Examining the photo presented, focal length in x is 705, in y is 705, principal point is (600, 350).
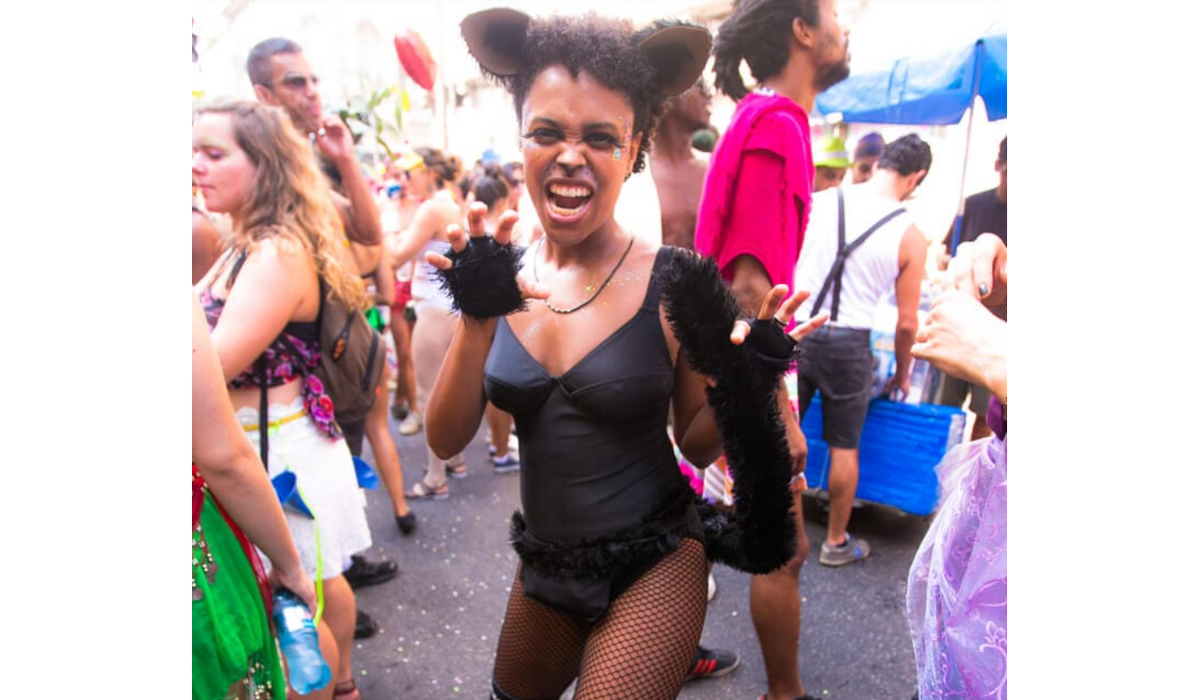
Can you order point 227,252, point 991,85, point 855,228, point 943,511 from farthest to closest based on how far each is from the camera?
point 991,85, point 855,228, point 227,252, point 943,511

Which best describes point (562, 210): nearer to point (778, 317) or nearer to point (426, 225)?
point (778, 317)

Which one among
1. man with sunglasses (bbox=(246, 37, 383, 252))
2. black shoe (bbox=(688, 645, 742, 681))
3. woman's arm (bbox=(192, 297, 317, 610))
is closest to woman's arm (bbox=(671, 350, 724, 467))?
woman's arm (bbox=(192, 297, 317, 610))

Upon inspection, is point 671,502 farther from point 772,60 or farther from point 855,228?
point 855,228

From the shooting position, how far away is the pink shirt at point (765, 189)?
2.18 metres

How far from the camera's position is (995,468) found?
132 cm

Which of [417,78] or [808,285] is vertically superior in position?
[417,78]

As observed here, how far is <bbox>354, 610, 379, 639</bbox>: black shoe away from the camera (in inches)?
126

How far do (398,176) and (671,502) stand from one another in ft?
19.9

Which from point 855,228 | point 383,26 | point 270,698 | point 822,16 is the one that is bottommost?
point 270,698

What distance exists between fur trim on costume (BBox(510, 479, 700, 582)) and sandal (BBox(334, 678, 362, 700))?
146 centimetres

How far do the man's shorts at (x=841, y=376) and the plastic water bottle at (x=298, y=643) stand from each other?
7.98 feet

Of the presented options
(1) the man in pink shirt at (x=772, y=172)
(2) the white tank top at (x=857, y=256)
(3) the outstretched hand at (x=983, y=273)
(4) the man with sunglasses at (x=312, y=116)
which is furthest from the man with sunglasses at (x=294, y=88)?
(3) the outstretched hand at (x=983, y=273)

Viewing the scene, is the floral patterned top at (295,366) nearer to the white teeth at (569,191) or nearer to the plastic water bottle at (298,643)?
the plastic water bottle at (298,643)
